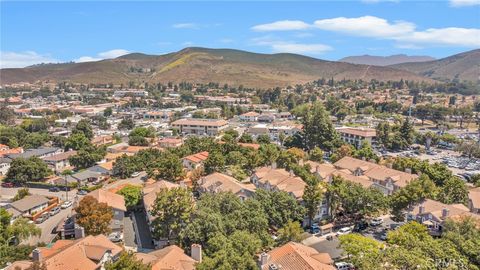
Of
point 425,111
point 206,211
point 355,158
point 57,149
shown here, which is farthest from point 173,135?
point 425,111

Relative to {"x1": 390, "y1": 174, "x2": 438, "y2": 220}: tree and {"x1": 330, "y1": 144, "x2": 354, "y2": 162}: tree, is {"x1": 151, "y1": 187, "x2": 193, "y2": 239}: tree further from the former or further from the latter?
{"x1": 330, "y1": 144, "x2": 354, "y2": 162}: tree

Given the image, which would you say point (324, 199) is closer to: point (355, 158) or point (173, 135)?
point (355, 158)

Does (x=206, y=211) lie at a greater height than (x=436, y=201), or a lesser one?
greater

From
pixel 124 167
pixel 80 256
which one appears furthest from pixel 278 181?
pixel 80 256

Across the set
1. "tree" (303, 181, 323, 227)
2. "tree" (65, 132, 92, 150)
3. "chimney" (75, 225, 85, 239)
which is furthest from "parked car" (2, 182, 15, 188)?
"tree" (303, 181, 323, 227)

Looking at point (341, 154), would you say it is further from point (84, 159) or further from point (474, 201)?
point (84, 159)
